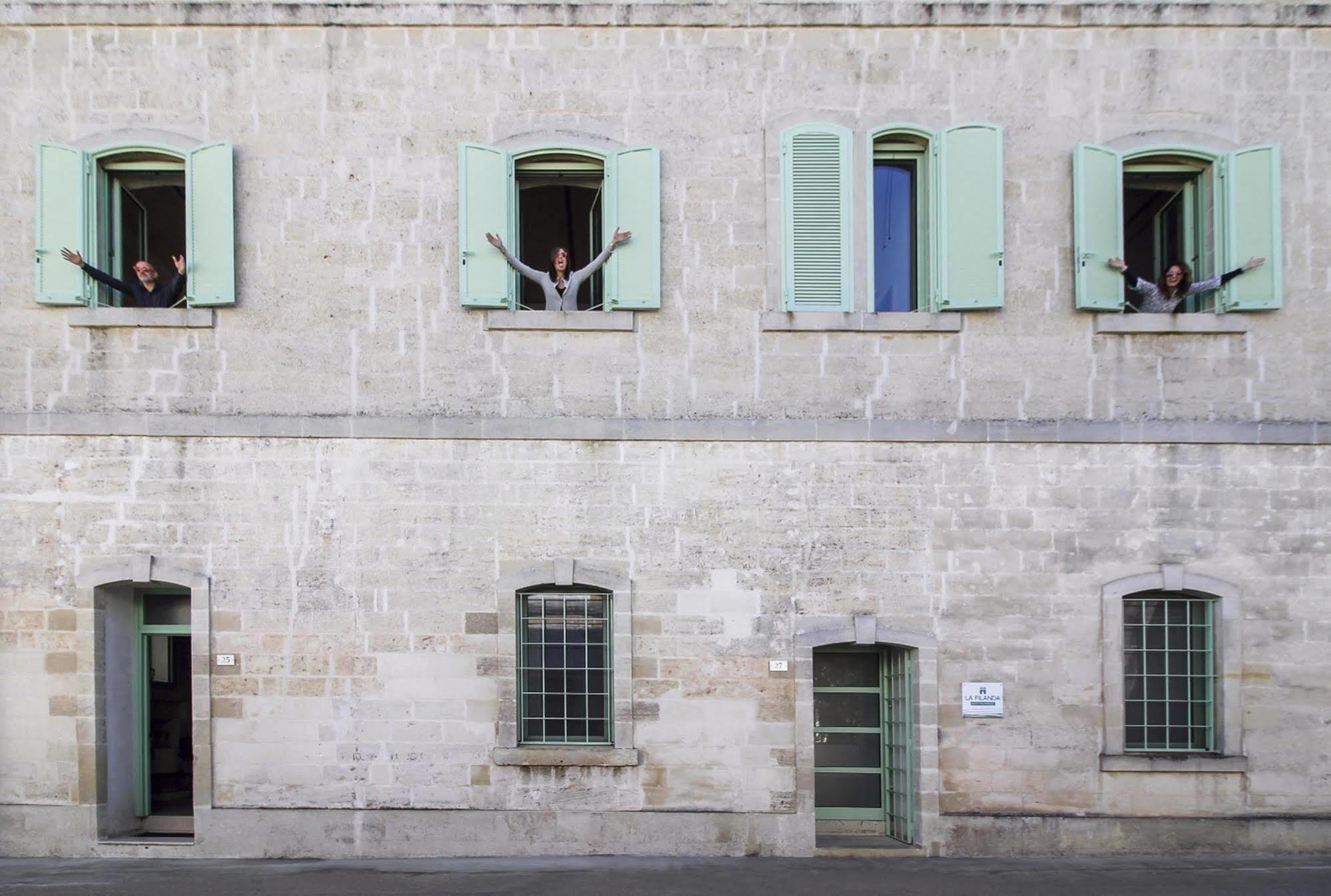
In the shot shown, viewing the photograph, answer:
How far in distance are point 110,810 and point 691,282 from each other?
7.34m

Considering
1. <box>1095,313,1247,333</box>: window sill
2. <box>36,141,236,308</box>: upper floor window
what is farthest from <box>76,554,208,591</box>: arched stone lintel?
<box>1095,313,1247,333</box>: window sill

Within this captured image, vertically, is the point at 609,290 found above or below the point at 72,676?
above

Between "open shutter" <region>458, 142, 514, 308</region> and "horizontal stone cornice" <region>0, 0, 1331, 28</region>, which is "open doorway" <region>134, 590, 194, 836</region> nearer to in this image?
"open shutter" <region>458, 142, 514, 308</region>

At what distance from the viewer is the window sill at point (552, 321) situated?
8.87 meters

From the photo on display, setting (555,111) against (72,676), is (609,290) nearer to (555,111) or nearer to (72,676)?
(555,111)

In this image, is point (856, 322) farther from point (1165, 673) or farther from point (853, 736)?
point (1165, 673)

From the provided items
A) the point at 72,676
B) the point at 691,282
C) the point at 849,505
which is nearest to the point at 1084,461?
the point at 849,505

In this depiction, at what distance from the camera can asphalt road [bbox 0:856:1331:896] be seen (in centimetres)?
791

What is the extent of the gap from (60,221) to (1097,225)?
32.0 feet

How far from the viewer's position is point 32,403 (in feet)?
29.1

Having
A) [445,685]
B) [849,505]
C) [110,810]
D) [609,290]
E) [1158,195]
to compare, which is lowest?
[110,810]

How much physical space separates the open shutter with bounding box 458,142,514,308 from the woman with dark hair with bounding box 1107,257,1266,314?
5.74 m

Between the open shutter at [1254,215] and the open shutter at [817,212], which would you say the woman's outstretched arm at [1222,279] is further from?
the open shutter at [817,212]

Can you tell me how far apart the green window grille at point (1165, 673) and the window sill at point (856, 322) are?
10.4 feet
